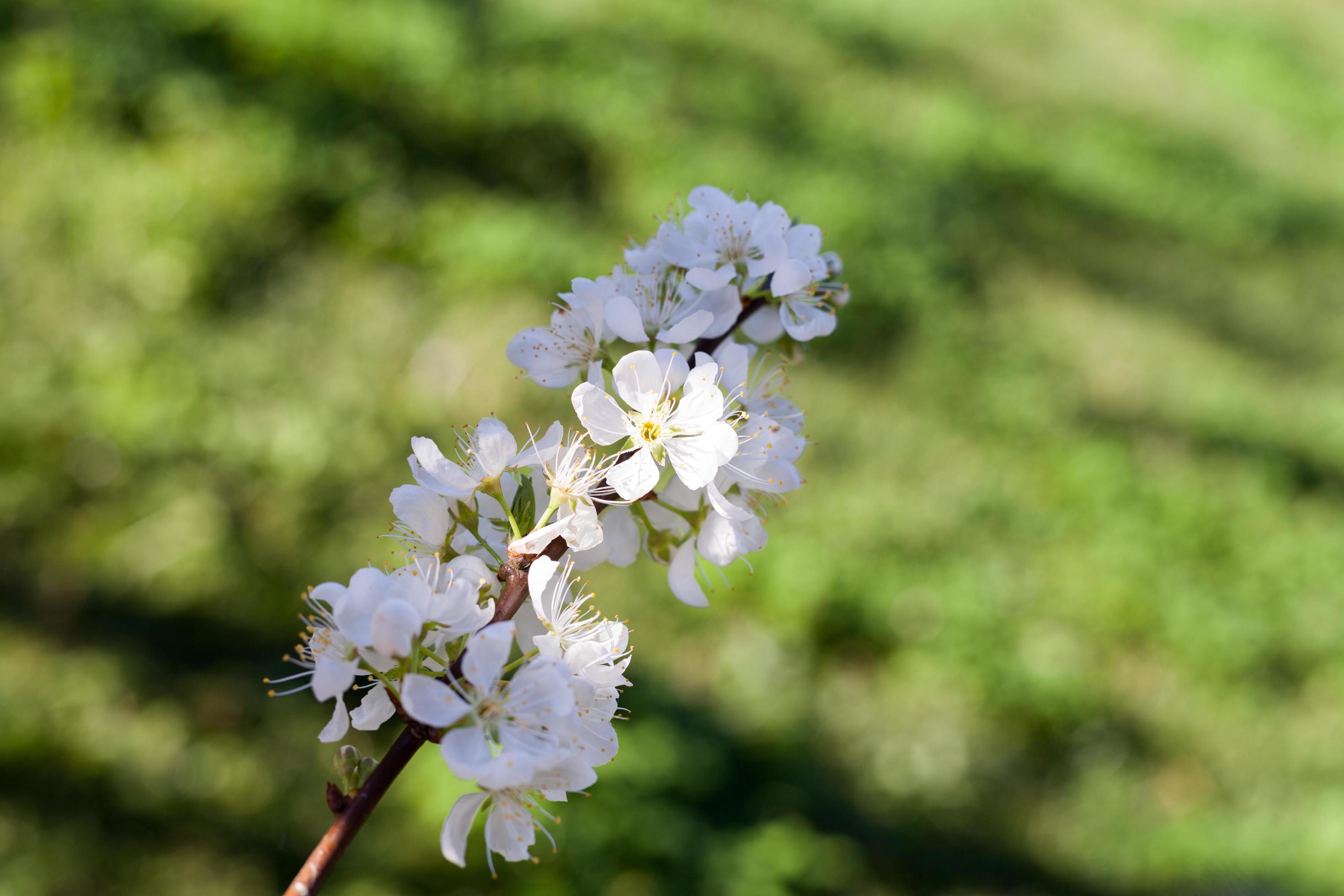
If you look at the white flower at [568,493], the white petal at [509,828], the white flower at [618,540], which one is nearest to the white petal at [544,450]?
the white flower at [568,493]

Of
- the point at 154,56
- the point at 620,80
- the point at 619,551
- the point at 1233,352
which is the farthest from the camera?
the point at 1233,352

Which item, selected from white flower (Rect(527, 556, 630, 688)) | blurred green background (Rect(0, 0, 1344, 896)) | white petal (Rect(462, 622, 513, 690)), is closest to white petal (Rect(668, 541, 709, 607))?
white flower (Rect(527, 556, 630, 688))

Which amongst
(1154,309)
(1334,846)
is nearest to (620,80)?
(1154,309)

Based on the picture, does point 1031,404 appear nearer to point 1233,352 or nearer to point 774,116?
point 1233,352

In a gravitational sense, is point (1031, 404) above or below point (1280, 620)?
above

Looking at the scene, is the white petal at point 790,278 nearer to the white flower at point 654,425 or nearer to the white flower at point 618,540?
the white flower at point 654,425

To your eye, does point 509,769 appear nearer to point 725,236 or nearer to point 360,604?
point 360,604
